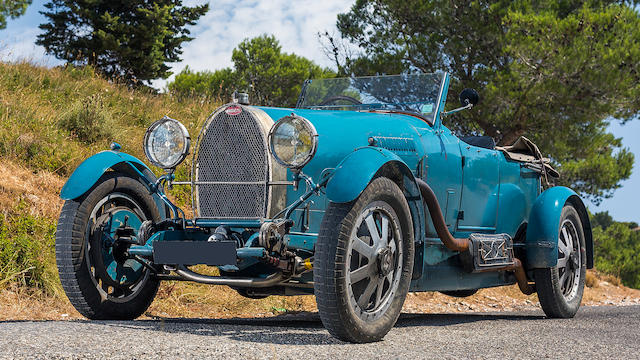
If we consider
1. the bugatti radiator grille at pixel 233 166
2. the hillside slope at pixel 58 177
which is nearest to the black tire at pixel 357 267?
the bugatti radiator grille at pixel 233 166

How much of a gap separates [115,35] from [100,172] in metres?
13.4

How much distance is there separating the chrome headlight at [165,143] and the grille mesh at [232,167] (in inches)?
5.9

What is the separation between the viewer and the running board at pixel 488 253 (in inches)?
215

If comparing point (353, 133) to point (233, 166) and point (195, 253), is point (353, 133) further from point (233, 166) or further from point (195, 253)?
point (195, 253)

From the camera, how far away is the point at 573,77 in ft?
47.6

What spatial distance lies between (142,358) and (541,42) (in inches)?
512

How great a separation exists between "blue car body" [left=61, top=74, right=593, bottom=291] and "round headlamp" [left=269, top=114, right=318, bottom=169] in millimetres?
177

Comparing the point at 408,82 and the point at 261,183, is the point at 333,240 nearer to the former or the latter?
the point at 261,183

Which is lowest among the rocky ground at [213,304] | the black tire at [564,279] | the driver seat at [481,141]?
the rocky ground at [213,304]

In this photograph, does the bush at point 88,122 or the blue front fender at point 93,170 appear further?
the bush at point 88,122

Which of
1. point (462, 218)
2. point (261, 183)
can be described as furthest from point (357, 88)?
point (261, 183)

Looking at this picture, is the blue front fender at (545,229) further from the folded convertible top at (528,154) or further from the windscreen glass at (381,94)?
the windscreen glass at (381,94)

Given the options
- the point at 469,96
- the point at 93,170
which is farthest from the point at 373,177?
the point at 469,96

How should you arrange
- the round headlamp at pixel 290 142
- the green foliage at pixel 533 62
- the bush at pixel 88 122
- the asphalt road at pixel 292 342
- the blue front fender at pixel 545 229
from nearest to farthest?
the asphalt road at pixel 292 342 → the round headlamp at pixel 290 142 → the blue front fender at pixel 545 229 → the bush at pixel 88 122 → the green foliage at pixel 533 62
